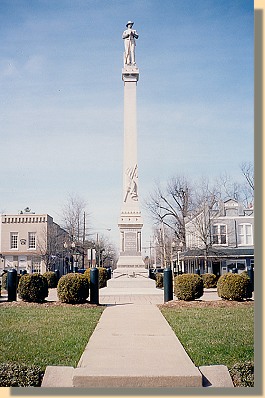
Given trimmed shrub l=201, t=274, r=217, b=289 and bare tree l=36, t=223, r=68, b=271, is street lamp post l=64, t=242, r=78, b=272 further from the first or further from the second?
trimmed shrub l=201, t=274, r=217, b=289

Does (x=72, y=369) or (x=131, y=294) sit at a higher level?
(x=72, y=369)

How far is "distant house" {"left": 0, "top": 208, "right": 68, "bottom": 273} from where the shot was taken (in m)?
25.4

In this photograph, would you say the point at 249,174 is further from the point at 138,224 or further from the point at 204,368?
the point at 138,224

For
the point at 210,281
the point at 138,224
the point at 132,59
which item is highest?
the point at 132,59

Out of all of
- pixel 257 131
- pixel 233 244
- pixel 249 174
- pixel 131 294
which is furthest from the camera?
pixel 233 244

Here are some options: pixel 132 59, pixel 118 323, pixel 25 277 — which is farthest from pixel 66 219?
pixel 118 323

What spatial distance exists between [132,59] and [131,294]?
10.8m

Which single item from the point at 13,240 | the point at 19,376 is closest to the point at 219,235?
the point at 13,240

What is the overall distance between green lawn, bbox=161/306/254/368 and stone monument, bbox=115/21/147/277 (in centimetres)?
970

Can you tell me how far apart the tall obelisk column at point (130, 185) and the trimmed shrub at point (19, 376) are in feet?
51.1

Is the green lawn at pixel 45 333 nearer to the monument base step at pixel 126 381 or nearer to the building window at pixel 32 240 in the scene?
the monument base step at pixel 126 381

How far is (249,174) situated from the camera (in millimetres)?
8234

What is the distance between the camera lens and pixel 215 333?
25.1 ft

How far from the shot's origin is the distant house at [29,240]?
25406 millimetres
